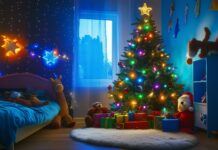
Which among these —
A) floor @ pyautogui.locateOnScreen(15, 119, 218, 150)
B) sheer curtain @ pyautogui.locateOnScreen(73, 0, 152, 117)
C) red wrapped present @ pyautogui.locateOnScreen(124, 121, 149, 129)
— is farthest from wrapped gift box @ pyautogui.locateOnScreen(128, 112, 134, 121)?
sheer curtain @ pyautogui.locateOnScreen(73, 0, 152, 117)

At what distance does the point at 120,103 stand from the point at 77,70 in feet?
3.46

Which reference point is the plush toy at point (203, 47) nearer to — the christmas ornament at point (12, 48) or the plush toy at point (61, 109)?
the plush toy at point (61, 109)

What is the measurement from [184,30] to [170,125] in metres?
1.79

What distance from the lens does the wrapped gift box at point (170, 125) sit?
11.2ft

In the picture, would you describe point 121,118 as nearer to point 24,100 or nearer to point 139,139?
point 139,139

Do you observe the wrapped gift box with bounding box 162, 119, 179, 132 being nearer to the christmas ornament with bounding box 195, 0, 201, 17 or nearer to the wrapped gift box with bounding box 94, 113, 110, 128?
the wrapped gift box with bounding box 94, 113, 110, 128

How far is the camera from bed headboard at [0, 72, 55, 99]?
183 inches

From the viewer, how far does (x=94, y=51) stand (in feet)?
16.3

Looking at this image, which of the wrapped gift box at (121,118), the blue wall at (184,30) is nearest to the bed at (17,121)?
the wrapped gift box at (121,118)

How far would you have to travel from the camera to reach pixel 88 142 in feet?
9.17

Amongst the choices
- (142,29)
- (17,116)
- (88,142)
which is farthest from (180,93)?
(17,116)

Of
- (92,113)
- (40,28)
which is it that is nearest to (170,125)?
(92,113)

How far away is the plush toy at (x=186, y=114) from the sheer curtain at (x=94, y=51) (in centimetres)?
158

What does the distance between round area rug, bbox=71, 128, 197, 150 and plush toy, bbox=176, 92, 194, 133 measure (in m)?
0.39
